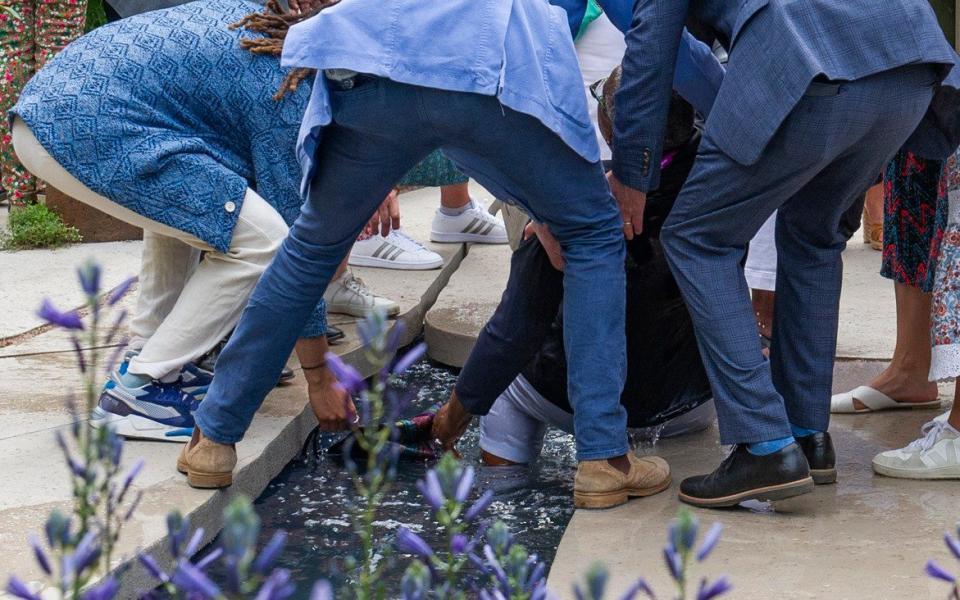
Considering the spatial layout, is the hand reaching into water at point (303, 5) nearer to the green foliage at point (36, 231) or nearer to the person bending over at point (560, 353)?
the person bending over at point (560, 353)

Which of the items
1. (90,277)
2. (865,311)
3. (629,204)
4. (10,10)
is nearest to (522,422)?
(629,204)

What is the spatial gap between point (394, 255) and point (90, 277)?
13.8 feet

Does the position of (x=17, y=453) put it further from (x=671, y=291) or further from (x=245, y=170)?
(x=671, y=291)

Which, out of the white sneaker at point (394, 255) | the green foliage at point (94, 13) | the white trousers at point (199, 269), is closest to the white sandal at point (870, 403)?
the white trousers at point (199, 269)

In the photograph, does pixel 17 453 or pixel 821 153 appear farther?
pixel 17 453

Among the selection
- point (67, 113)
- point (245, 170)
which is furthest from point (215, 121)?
point (67, 113)

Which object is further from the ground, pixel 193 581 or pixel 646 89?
pixel 193 581

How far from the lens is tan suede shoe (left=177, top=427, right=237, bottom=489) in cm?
288

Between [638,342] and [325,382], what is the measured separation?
2.61 ft

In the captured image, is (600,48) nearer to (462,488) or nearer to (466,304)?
(466,304)

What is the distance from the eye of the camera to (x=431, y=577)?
1.16m

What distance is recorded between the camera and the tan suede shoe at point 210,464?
113 inches

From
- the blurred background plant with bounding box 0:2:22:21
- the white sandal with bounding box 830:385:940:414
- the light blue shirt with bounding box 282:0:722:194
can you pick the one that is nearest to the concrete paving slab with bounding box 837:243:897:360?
the white sandal with bounding box 830:385:940:414

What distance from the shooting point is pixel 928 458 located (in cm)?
299
